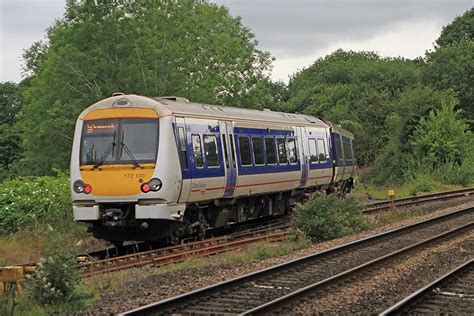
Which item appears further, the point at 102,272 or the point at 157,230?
the point at 157,230

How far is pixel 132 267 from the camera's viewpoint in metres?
12.8

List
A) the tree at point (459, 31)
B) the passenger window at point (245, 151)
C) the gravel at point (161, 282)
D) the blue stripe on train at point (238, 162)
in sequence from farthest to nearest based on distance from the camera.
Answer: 1. the tree at point (459, 31)
2. the passenger window at point (245, 151)
3. the blue stripe on train at point (238, 162)
4. the gravel at point (161, 282)

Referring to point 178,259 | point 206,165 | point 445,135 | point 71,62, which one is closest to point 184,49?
point 71,62

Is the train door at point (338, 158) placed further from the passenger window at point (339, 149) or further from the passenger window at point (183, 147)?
the passenger window at point (183, 147)

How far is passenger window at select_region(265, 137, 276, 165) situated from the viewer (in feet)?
64.2

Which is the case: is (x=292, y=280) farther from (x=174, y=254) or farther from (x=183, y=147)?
(x=183, y=147)

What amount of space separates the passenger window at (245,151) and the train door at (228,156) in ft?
1.57

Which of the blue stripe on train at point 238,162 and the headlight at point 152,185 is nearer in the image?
the headlight at point 152,185

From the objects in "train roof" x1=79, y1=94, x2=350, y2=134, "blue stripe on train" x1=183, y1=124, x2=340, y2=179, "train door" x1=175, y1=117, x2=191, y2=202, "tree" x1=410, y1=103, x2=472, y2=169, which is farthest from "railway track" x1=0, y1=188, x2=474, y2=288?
"tree" x1=410, y1=103, x2=472, y2=169

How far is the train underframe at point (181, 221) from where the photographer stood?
48.2 feet

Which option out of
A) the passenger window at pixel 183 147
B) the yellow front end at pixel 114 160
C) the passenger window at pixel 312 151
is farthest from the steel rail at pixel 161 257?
the passenger window at pixel 312 151

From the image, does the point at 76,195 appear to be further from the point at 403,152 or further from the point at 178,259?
the point at 403,152

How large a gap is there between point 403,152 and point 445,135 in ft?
12.8

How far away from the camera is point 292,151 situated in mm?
21391
